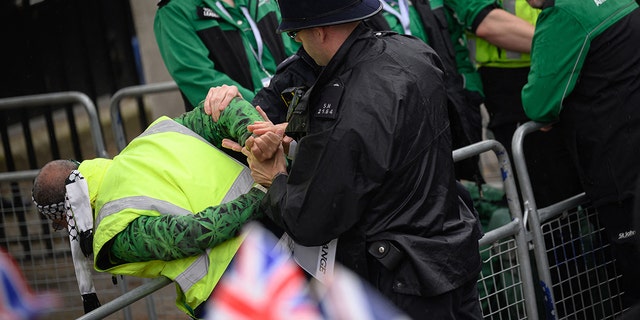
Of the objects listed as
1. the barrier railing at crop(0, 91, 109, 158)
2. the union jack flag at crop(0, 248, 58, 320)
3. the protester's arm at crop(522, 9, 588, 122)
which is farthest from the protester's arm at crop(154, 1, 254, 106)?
the union jack flag at crop(0, 248, 58, 320)

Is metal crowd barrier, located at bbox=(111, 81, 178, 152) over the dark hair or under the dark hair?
under

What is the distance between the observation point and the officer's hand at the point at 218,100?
12.9 feet

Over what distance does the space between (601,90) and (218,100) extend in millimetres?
2042

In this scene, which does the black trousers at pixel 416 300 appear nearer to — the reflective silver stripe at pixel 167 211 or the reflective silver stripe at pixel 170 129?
the reflective silver stripe at pixel 167 211

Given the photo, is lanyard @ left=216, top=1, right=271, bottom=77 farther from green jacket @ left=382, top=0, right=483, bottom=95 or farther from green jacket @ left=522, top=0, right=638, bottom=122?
green jacket @ left=522, top=0, right=638, bottom=122

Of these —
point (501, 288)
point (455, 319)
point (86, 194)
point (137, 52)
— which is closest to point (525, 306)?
point (501, 288)

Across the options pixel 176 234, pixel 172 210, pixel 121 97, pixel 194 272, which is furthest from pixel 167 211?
pixel 121 97

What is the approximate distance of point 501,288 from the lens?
4.98 m

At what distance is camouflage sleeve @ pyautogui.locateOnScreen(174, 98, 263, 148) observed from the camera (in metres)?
3.82

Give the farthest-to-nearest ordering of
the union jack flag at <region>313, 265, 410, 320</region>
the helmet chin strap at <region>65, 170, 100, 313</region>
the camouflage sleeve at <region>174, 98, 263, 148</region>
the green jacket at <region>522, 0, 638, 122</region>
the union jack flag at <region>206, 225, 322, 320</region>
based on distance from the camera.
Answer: the green jacket at <region>522, 0, 638, 122</region> → the camouflage sleeve at <region>174, 98, 263, 148</region> → the helmet chin strap at <region>65, 170, 100, 313</region> → the union jack flag at <region>313, 265, 410, 320</region> → the union jack flag at <region>206, 225, 322, 320</region>

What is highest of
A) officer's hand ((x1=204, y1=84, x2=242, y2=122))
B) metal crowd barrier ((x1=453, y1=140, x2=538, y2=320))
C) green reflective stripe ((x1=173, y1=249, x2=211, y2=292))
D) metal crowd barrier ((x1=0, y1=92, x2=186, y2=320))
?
officer's hand ((x1=204, y1=84, x2=242, y2=122))

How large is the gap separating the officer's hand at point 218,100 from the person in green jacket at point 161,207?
12cm

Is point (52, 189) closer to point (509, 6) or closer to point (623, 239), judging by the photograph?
point (623, 239)

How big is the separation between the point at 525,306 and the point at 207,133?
74.1 inches
